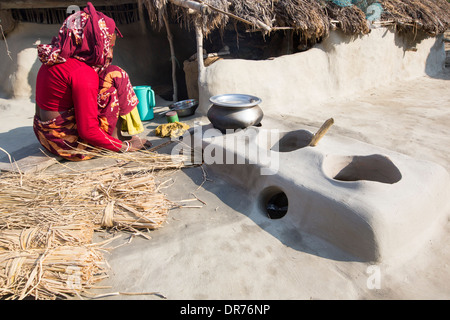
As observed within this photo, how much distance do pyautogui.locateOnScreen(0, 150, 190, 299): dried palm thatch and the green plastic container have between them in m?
2.09

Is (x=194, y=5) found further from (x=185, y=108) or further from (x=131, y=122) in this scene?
(x=131, y=122)

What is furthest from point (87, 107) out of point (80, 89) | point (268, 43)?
point (268, 43)

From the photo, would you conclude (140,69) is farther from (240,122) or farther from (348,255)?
(348,255)

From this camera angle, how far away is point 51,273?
175 cm

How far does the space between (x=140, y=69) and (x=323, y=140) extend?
506cm

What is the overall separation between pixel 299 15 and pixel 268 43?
5.19ft

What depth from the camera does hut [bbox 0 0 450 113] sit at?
4.84 m

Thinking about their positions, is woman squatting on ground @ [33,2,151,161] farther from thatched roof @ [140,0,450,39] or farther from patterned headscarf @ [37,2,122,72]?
thatched roof @ [140,0,450,39]

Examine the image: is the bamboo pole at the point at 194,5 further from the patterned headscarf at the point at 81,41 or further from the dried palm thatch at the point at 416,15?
the dried palm thatch at the point at 416,15

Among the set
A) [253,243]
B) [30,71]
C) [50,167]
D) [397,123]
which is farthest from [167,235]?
[30,71]

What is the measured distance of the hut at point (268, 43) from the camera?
15.9 ft

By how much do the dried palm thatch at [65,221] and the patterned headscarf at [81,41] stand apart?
117 centimetres

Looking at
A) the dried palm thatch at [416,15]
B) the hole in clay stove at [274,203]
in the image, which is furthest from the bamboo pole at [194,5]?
the dried palm thatch at [416,15]
